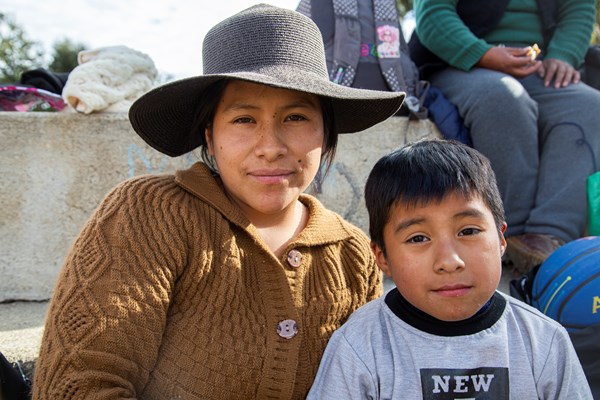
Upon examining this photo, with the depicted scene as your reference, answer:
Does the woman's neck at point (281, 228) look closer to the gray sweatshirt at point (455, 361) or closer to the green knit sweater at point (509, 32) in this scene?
the gray sweatshirt at point (455, 361)

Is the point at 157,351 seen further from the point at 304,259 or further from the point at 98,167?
the point at 98,167

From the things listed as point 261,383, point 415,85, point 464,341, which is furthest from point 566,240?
point 261,383

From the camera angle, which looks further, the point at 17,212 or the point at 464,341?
the point at 17,212

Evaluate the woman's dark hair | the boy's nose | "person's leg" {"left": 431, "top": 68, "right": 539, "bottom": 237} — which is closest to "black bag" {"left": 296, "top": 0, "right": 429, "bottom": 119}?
"person's leg" {"left": 431, "top": 68, "right": 539, "bottom": 237}

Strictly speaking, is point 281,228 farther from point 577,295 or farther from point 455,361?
point 577,295

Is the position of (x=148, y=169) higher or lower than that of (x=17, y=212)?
higher

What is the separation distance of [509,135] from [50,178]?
2447mm

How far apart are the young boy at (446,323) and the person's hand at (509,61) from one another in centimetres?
185

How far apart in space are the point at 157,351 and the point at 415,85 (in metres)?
2.48

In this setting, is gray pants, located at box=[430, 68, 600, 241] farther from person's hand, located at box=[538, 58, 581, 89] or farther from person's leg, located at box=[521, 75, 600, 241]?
person's hand, located at box=[538, 58, 581, 89]

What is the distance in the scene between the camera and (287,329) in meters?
1.56

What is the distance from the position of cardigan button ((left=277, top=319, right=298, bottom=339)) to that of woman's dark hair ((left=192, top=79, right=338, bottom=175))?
57cm

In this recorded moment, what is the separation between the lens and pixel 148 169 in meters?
2.99

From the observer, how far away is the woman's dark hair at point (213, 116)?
5.43ft
